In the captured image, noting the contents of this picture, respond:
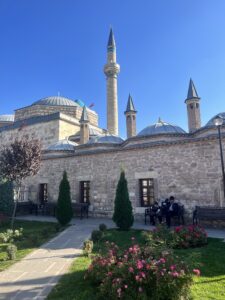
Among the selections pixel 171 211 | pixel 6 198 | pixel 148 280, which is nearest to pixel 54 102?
pixel 6 198

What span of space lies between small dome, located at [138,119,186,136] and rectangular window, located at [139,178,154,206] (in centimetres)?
349

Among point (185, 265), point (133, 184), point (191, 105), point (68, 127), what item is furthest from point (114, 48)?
point (185, 265)

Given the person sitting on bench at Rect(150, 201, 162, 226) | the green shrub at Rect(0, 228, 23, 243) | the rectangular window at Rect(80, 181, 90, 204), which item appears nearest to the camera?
the green shrub at Rect(0, 228, 23, 243)

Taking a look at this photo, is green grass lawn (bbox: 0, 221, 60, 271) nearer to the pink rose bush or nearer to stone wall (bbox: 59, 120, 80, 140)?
the pink rose bush

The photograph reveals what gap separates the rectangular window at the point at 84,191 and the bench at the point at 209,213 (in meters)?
6.56

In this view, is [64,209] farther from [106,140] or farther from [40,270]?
[106,140]

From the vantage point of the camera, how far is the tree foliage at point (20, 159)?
10.7 m

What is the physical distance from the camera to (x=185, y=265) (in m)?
4.03

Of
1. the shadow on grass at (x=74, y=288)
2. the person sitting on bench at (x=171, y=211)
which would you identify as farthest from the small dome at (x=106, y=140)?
the shadow on grass at (x=74, y=288)

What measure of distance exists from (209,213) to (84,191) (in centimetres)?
751

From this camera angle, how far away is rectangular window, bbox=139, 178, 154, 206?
41.3 ft

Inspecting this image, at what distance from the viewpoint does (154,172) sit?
1245cm

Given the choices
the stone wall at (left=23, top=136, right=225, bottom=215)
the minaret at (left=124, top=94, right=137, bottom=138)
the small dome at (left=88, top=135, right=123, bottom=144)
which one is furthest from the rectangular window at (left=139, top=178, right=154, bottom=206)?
the minaret at (left=124, top=94, right=137, bottom=138)

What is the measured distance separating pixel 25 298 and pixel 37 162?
772 centimetres
